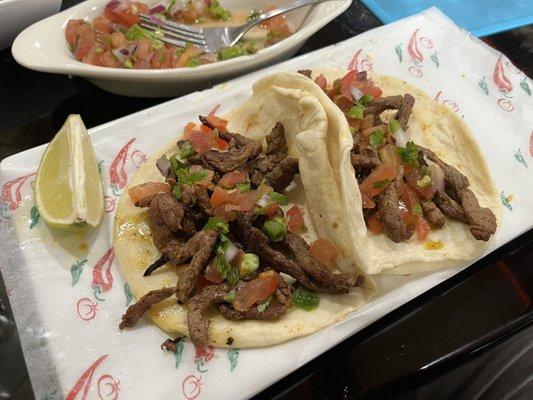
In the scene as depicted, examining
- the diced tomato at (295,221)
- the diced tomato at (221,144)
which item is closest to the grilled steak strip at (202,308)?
the diced tomato at (295,221)

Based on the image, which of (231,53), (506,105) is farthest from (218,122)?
(506,105)

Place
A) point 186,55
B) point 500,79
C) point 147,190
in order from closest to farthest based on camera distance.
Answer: point 147,190
point 500,79
point 186,55

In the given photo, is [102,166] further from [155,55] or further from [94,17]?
[94,17]

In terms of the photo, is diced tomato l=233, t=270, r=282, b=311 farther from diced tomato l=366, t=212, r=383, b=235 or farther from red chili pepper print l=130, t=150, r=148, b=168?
red chili pepper print l=130, t=150, r=148, b=168

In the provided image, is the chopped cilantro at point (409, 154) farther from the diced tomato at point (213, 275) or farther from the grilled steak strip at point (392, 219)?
the diced tomato at point (213, 275)

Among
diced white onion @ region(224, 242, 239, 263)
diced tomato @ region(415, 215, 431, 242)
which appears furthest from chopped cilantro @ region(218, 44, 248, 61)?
diced tomato @ region(415, 215, 431, 242)

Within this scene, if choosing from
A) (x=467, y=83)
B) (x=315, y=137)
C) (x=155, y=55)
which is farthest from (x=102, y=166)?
(x=467, y=83)

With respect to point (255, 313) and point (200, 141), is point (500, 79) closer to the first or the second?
point (200, 141)
